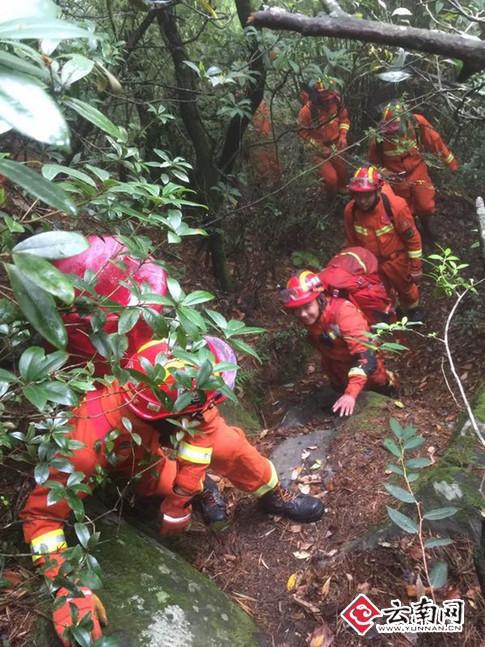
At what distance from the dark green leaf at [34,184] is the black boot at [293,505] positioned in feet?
9.65

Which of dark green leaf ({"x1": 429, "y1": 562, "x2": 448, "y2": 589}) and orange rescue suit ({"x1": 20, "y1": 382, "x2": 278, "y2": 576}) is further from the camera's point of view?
orange rescue suit ({"x1": 20, "y1": 382, "x2": 278, "y2": 576})

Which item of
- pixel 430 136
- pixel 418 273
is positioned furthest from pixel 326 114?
pixel 418 273

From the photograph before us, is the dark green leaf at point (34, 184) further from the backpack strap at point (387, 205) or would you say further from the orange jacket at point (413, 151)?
the orange jacket at point (413, 151)

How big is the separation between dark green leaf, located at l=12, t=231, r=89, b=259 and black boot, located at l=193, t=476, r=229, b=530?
2841 mm

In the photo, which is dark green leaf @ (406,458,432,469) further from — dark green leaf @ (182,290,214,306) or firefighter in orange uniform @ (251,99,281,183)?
firefighter in orange uniform @ (251,99,281,183)

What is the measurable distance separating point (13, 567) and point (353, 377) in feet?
9.58

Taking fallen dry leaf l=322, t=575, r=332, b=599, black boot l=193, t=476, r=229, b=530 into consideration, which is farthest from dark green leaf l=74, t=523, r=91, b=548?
black boot l=193, t=476, r=229, b=530

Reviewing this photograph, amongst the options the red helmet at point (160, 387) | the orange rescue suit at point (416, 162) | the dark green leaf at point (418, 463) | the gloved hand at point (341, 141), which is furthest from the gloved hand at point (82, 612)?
the gloved hand at point (341, 141)

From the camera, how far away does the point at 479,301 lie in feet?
16.9

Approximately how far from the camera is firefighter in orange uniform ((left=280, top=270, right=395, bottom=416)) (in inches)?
167

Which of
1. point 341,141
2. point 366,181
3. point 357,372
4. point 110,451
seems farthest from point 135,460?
point 341,141

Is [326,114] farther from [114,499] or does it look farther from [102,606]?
[102,606]

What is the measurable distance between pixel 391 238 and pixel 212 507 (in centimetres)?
357

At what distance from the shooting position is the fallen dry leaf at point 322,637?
235 centimetres
